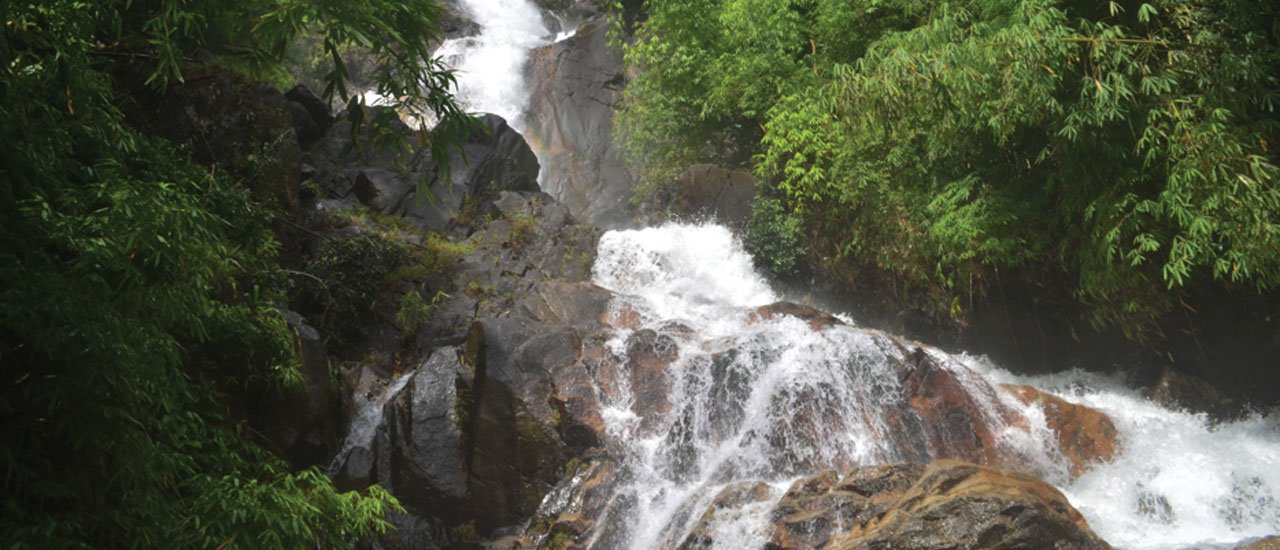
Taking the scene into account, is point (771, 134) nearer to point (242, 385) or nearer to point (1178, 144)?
point (1178, 144)

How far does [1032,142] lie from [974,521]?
5.05 m

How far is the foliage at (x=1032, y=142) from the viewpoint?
7.05 m

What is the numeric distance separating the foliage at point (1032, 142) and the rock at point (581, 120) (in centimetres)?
586

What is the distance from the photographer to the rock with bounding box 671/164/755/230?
14.2m

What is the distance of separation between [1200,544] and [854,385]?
3.27 meters

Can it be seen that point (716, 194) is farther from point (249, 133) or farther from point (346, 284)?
point (249, 133)

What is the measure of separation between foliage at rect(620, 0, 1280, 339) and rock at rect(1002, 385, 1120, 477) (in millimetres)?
1041

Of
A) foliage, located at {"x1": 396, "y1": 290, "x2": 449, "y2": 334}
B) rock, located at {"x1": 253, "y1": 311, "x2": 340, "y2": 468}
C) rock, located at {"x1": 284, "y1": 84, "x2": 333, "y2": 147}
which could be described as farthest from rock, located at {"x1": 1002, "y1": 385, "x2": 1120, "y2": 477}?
rock, located at {"x1": 284, "y1": 84, "x2": 333, "y2": 147}

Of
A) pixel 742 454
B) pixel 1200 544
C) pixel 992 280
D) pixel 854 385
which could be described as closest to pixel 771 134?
pixel 992 280

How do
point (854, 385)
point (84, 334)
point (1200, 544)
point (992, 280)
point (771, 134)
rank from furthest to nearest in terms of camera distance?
point (771, 134) < point (992, 280) < point (854, 385) < point (1200, 544) < point (84, 334)

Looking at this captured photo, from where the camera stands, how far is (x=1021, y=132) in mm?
8828

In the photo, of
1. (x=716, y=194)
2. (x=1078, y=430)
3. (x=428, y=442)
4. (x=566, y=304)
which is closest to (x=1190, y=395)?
(x=1078, y=430)

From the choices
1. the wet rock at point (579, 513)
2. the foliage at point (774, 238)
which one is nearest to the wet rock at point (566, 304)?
the wet rock at point (579, 513)

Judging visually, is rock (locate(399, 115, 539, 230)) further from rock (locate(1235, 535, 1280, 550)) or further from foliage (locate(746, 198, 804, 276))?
rock (locate(1235, 535, 1280, 550))
